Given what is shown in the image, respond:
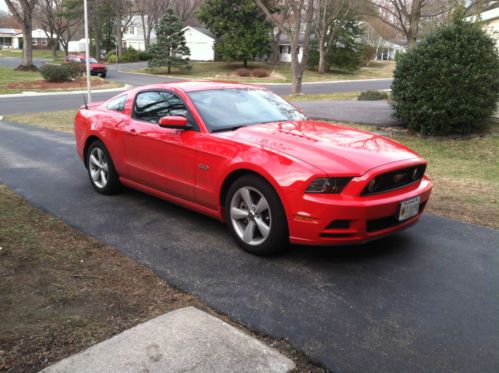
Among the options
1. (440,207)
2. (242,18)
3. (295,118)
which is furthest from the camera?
(242,18)

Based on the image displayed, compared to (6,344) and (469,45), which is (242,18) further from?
(6,344)

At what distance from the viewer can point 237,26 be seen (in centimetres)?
4581

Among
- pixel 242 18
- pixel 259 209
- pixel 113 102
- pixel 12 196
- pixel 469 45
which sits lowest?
pixel 12 196

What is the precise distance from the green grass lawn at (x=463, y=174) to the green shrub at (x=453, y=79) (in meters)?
0.49

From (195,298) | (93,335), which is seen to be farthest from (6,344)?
(195,298)

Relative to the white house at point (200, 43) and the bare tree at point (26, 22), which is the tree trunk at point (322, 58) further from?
the bare tree at point (26, 22)

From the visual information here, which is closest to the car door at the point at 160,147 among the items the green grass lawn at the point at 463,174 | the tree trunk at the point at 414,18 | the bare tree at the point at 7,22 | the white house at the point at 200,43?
the green grass lawn at the point at 463,174

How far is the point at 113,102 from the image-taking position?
247 inches

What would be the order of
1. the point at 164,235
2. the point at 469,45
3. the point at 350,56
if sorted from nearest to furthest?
1. the point at 164,235
2. the point at 469,45
3. the point at 350,56

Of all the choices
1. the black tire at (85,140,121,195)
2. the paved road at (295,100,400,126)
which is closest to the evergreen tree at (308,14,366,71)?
the paved road at (295,100,400,126)

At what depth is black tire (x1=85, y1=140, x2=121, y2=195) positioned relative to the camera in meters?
6.09

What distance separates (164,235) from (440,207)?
335 centimetres

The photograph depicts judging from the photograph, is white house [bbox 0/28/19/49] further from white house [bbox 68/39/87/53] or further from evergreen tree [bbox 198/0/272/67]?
evergreen tree [bbox 198/0/272/67]

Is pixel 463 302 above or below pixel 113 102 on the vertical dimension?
below
